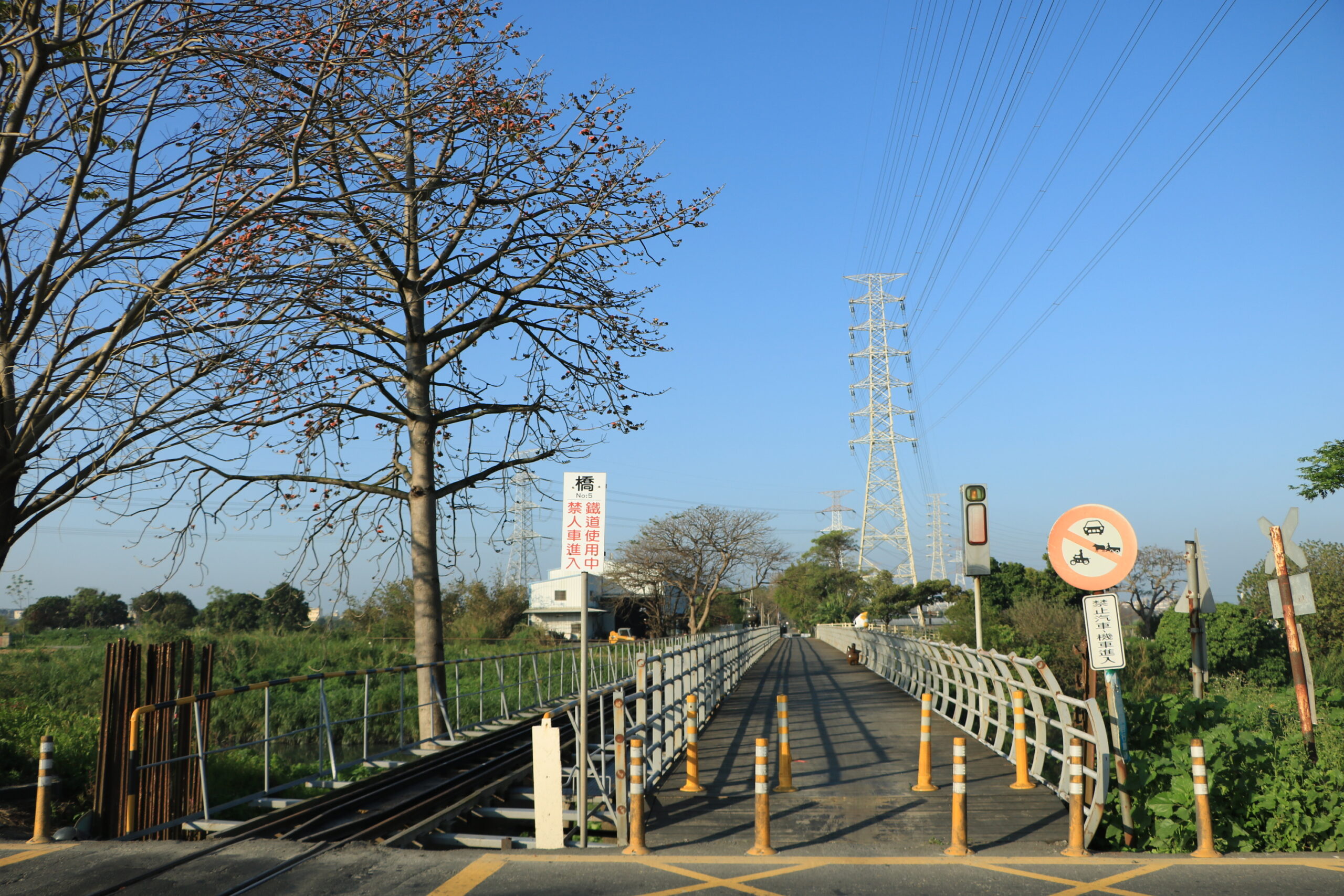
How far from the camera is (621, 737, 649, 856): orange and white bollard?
286 inches

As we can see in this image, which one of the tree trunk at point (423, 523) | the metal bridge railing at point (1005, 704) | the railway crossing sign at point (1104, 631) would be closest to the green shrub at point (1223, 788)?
the metal bridge railing at point (1005, 704)

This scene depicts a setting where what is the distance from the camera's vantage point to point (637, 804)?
7.34 meters

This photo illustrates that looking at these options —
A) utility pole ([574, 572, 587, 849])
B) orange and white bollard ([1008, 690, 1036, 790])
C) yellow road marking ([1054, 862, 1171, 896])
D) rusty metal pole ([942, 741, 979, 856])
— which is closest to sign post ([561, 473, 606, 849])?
utility pole ([574, 572, 587, 849])

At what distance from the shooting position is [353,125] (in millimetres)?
9914

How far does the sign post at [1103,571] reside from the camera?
815 cm

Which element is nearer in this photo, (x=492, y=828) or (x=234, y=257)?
(x=234, y=257)

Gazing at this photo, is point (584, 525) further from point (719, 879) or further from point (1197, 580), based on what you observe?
point (1197, 580)

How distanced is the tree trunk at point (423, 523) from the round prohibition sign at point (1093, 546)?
10404 millimetres

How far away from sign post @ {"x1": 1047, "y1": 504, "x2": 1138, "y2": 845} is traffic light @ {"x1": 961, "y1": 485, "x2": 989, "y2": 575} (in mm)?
3756

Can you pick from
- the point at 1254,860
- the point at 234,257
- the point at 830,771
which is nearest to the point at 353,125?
the point at 234,257

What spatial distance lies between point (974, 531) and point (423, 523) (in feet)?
29.5

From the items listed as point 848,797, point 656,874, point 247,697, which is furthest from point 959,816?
point 247,697

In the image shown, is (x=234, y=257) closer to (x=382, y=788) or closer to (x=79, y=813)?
(x=382, y=788)

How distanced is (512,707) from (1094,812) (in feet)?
68.1
